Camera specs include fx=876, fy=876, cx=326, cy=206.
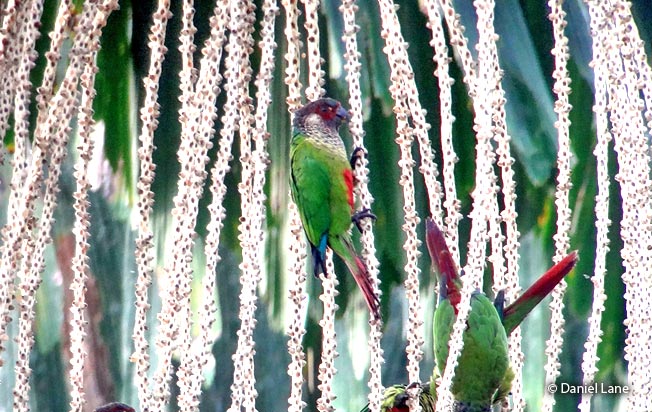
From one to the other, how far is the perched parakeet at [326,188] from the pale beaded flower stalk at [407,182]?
2.2 inches

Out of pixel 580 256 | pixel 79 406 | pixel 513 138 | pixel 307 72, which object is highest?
pixel 307 72

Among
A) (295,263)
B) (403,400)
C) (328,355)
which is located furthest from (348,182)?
(403,400)

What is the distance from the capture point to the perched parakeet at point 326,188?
122 cm

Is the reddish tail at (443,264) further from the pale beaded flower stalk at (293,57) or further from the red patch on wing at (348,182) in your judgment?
the pale beaded flower stalk at (293,57)

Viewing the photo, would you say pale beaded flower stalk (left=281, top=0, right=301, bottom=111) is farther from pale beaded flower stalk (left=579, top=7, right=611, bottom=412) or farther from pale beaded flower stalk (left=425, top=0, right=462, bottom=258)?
pale beaded flower stalk (left=579, top=7, right=611, bottom=412)

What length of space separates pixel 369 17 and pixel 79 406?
738mm

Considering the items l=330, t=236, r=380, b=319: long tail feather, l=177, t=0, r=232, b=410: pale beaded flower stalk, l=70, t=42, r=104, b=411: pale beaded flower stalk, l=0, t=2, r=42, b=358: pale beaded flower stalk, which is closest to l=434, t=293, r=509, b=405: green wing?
l=330, t=236, r=380, b=319: long tail feather

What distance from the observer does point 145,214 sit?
124 centimetres

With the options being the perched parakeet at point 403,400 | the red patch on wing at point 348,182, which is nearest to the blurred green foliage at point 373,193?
the perched parakeet at point 403,400

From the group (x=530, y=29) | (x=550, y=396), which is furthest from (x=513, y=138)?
(x=550, y=396)

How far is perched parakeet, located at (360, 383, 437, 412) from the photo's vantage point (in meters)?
1.29

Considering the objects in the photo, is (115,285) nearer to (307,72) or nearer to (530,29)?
(307,72)

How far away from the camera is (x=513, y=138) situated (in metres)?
1.41

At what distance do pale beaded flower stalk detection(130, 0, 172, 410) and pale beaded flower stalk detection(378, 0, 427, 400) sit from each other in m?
0.32
